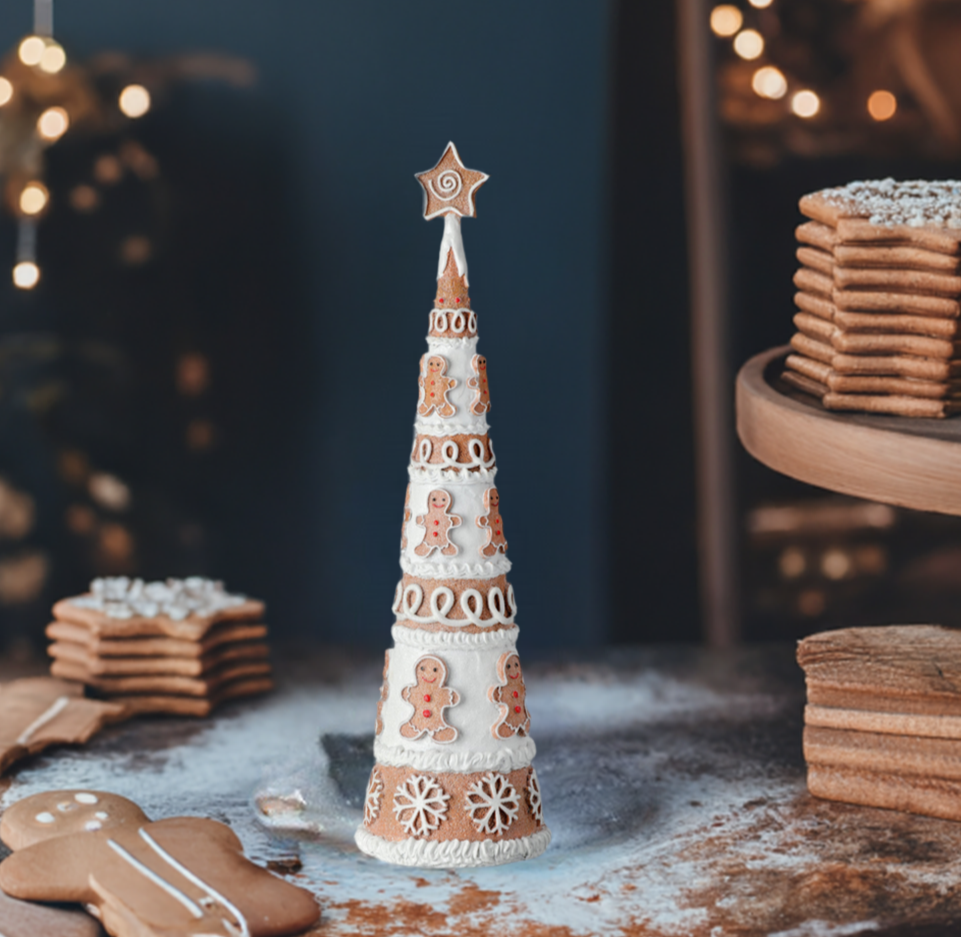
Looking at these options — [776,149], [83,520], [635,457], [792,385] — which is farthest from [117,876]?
[776,149]

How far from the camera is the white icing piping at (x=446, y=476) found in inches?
78.8

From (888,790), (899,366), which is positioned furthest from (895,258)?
(888,790)

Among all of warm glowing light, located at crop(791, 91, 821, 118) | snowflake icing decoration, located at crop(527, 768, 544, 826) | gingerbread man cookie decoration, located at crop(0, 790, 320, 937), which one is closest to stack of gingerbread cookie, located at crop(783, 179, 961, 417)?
snowflake icing decoration, located at crop(527, 768, 544, 826)

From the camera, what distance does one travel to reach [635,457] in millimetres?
3570

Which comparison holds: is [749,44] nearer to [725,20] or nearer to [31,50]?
[725,20]

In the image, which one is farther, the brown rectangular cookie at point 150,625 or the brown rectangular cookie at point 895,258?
the brown rectangular cookie at point 150,625

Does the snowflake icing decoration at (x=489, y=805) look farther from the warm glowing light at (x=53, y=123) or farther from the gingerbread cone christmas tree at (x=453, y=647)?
the warm glowing light at (x=53, y=123)

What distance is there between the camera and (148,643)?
2697 millimetres

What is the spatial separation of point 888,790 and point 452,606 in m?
0.71

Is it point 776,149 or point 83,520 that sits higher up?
point 776,149

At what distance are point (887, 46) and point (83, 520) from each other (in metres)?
2.12

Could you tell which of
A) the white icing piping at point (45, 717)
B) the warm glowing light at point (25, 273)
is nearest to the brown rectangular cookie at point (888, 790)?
the white icing piping at point (45, 717)

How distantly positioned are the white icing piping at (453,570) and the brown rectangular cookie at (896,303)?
55 centimetres

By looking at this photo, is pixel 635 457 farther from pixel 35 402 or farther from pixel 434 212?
pixel 434 212
